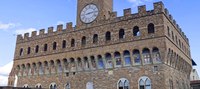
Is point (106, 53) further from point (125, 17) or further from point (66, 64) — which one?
point (66, 64)

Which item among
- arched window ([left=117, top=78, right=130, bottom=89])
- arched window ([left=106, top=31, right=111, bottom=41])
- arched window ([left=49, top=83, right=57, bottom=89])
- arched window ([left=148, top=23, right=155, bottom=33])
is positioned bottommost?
arched window ([left=49, top=83, right=57, bottom=89])

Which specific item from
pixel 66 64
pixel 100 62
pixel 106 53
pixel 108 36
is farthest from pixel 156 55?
→ pixel 66 64

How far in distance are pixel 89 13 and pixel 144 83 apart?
11.7 metres

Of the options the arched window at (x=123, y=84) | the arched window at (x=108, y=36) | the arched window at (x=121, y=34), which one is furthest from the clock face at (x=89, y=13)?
the arched window at (x=123, y=84)

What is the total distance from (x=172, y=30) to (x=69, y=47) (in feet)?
42.5

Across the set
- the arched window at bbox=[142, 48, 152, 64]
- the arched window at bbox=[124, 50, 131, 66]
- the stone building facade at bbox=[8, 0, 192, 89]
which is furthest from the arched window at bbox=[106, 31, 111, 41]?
the arched window at bbox=[142, 48, 152, 64]

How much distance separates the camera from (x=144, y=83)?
2400 cm

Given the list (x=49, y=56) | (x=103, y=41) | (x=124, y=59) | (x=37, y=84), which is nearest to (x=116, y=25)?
(x=103, y=41)

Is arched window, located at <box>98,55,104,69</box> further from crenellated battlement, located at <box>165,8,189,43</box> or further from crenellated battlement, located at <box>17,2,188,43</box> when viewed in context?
crenellated battlement, located at <box>165,8,189,43</box>

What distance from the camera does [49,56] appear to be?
31.0 meters

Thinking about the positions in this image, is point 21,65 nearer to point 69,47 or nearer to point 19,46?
point 19,46

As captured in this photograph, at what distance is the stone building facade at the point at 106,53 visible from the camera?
2422cm

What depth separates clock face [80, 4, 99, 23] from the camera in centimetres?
2938

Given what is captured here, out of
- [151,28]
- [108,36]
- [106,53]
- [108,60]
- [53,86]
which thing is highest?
[151,28]
